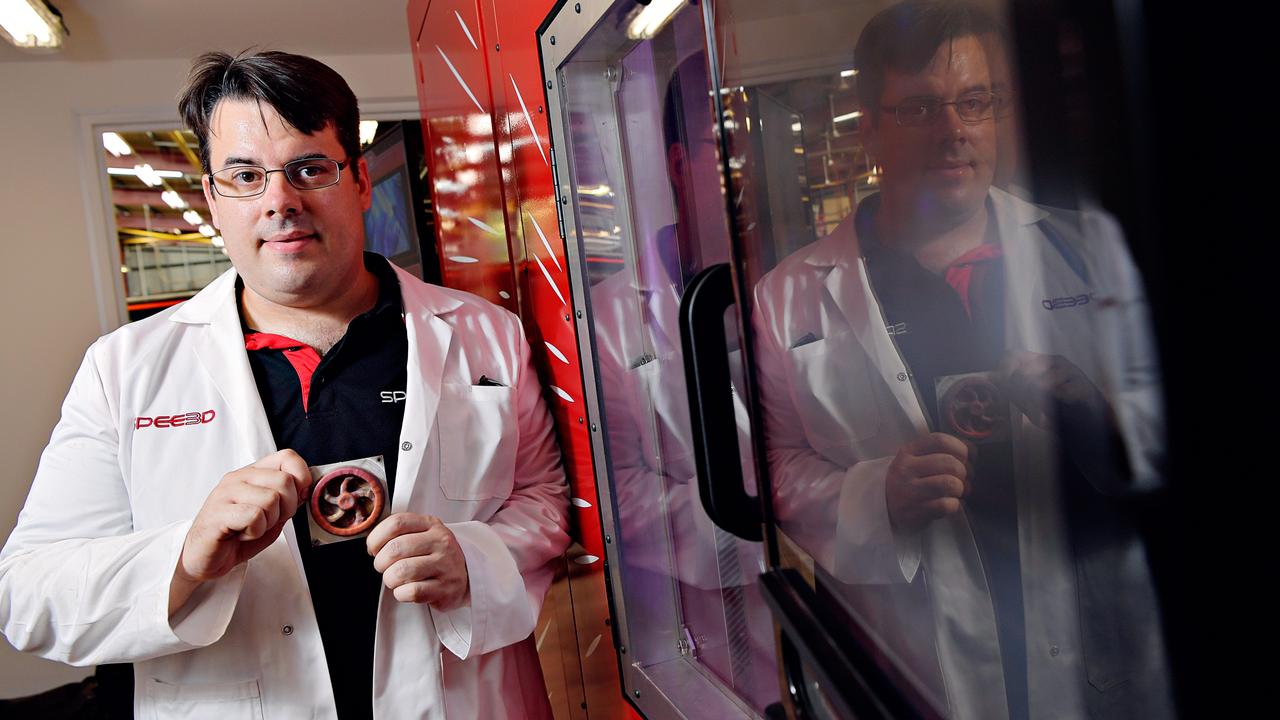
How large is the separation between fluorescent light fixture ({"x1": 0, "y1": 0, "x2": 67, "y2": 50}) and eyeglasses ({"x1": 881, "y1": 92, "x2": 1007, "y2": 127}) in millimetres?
4009

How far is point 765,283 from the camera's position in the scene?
0.89 m

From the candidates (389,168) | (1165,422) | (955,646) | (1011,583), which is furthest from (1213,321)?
(389,168)

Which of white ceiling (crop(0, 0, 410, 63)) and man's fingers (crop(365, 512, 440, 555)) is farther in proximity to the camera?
white ceiling (crop(0, 0, 410, 63))

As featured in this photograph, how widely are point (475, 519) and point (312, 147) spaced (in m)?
0.84

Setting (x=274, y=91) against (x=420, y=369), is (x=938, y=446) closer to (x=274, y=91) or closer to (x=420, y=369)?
(x=420, y=369)

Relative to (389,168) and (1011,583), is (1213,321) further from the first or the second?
(389,168)

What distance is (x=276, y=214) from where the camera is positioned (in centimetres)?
161

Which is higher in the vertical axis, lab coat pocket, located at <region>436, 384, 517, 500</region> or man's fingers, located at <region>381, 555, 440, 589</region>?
lab coat pocket, located at <region>436, 384, 517, 500</region>

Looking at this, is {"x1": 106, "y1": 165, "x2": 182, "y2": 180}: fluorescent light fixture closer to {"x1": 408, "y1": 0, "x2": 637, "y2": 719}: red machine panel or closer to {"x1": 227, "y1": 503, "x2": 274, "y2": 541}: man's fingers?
{"x1": 408, "y1": 0, "x2": 637, "y2": 719}: red machine panel

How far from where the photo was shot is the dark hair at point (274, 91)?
1633mm

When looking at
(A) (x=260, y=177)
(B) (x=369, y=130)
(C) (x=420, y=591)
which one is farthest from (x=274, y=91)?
(B) (x=369, y=130)

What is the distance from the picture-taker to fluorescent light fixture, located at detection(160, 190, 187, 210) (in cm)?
721

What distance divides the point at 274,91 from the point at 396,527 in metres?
0.90

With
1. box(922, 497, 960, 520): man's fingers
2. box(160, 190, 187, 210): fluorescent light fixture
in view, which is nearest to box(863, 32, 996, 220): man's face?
box(922, 497, 960, 520): man's fingers
